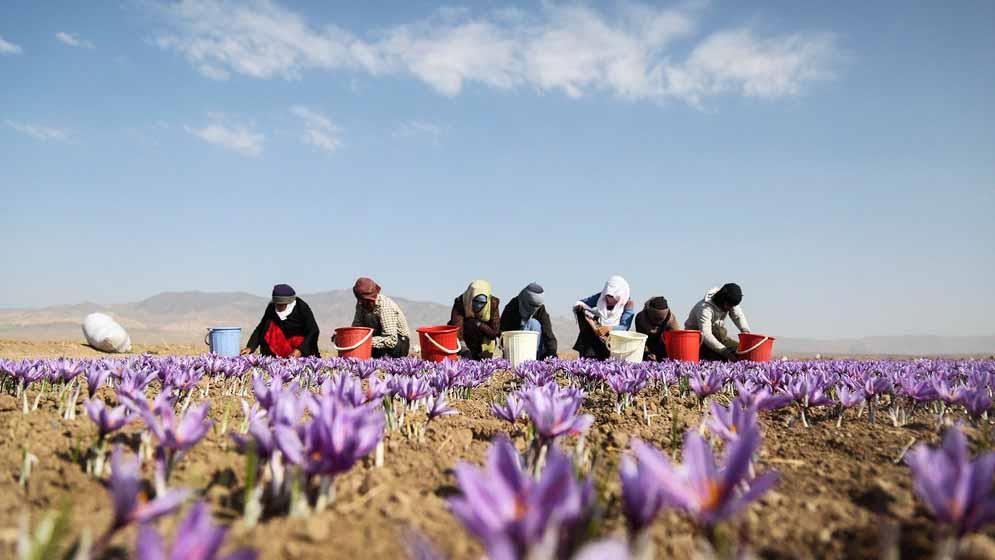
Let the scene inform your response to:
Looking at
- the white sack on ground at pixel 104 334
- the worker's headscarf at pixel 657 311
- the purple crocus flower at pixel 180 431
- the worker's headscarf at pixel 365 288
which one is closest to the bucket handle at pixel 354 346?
the worker's headscarf at pixel 365 288

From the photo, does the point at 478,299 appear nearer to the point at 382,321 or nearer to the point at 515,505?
the point at 382,321

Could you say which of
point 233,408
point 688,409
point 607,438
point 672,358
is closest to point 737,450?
point 607,438

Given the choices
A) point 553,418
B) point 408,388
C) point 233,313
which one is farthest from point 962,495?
point 233,313

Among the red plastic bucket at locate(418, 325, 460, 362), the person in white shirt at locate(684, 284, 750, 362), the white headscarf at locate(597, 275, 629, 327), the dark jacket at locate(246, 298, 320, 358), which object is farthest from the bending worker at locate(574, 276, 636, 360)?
the dark jacket at locate(246, 298, 320, 358)

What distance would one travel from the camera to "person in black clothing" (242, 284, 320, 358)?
31.4 ft

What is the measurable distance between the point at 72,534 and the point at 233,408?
2.50 meters

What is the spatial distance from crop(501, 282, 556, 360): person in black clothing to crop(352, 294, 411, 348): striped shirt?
200 cm

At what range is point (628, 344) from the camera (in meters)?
7.26

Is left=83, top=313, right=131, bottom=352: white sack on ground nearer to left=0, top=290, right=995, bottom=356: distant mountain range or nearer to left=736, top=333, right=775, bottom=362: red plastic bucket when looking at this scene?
left=736, top=333, right=775, bottom=362: red plastic bucket

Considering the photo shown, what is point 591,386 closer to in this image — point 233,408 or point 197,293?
point 233,408

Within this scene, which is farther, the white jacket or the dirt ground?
the white jacket

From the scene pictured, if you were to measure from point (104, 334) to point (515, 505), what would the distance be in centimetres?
A: 1649

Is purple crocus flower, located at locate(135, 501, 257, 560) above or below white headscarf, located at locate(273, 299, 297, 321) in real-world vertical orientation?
below

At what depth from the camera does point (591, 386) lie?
5297 millimetres
